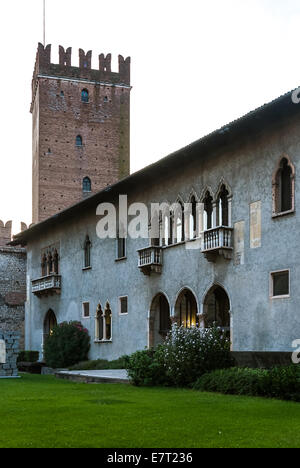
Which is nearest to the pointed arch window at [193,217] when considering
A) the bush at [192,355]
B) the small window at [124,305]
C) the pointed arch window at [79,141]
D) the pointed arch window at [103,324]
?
the bush at [192,355]

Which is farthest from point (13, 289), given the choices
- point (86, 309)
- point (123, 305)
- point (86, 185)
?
point (123, 305)

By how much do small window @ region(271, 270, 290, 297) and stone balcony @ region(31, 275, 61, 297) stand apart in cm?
1700

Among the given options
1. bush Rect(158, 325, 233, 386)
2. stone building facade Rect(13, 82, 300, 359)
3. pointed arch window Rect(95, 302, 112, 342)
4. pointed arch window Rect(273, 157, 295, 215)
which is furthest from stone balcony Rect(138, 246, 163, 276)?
pointed arch window Rect(273, 157, 295, 215)

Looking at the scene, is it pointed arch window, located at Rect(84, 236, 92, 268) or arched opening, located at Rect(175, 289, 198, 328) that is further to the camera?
pointed arch window, located at Rect(84, 236, 92, 268)

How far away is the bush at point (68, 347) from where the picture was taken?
29641 millimetres

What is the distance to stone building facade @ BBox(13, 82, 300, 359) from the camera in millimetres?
17953

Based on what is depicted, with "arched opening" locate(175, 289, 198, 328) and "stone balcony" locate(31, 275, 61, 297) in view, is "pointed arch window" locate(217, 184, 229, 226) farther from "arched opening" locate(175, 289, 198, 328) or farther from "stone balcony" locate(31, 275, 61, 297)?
"stone balcony" locate(31, 275, 61, 297)

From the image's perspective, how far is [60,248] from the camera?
33781mm

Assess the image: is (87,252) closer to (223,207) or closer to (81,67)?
(223,207)

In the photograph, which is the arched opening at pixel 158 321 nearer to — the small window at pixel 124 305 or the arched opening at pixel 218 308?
the small window at pixel 124 305

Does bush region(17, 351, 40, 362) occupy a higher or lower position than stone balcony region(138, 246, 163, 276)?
lower

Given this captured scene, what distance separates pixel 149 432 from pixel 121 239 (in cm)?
1887

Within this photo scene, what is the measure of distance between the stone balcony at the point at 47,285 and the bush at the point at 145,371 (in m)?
16.0

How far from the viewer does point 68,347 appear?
96.8 feet
